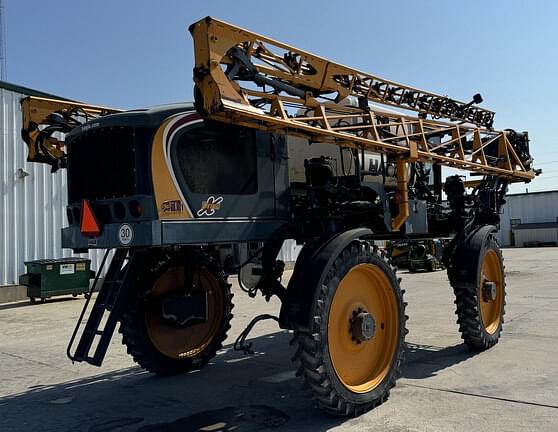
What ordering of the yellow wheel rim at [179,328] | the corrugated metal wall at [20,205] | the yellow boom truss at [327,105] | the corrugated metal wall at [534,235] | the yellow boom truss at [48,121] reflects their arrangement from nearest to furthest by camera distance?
the yellow boom truss at [327,105] < the yellow boom truss at [48,121] < the yellow wheel rim at [179,328] < the corrugated metal wall at [20,205] < the corrugated metal wall at [534,235]

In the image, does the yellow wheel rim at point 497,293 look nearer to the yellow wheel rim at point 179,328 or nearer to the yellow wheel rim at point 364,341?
the yellow wheel rim at point 364,341

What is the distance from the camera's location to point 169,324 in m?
6.39

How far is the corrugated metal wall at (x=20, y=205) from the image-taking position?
14.9m

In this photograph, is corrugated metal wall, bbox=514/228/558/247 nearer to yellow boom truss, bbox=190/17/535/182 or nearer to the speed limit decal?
yellow boom truss, bbox=190/17/535/182

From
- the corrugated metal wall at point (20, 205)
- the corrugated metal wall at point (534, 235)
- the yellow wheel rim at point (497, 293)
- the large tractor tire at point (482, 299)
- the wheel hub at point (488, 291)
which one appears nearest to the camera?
the large tractor tire at point (482, 299)

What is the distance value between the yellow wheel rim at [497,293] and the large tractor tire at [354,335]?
2.44 m

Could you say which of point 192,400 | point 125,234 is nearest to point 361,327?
point 192,400

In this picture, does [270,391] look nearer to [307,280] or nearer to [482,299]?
[307,280]

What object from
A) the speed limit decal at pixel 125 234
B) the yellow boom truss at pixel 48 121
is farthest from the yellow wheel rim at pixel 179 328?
the yellow boom truss at pixel 48 121

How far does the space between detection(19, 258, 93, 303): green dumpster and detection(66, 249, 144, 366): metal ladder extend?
33.0ft

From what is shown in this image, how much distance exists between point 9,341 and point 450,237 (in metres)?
7.46

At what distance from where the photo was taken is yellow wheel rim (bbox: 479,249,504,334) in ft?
24.3

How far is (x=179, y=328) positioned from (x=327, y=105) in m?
3.14

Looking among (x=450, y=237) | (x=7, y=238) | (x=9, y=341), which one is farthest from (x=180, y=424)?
(x=7, y=238)
